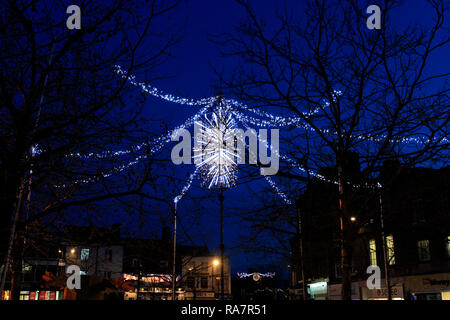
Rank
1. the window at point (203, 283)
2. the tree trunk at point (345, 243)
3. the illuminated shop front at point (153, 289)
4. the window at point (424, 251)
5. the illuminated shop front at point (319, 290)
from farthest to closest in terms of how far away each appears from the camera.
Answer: the window at point (203, 283)
the illuminated shop front at point (153, 289)
the illuminated shop front at point (319, 290)
the window at point (424, 251)
the tree trunk at point (345, 243)

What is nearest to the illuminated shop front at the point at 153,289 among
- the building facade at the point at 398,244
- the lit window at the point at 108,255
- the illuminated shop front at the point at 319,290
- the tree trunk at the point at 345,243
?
the lit window at the point at 108,255

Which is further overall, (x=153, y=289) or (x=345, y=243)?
(x=153, y=289)

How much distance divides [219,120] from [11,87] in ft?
13.0

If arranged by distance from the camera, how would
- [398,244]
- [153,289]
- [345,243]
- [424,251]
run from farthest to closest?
1. [153,289]
2. [398,244]
3. [424,251]
4. [345,243]

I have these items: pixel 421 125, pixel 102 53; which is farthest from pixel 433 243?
pixel 102 53

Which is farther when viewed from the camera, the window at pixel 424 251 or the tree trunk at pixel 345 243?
the window at pixel 424 251

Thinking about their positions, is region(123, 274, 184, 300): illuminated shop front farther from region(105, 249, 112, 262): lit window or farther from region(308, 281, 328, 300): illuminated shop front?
region(308, 281, 328, 300): illuminated shop front

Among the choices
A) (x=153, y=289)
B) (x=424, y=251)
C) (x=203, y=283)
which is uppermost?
(x=424, y=251)

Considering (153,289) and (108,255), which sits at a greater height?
(108,255)

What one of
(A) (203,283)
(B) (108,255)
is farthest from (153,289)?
(B) (108,255)

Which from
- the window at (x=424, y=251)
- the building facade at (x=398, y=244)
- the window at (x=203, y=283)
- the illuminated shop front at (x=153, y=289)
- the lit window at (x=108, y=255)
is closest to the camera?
the building facade at (x=398, y=244)

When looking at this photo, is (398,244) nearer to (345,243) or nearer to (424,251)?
(424,251)

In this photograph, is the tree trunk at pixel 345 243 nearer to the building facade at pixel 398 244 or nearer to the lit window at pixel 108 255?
the building facade at pixel 398 244

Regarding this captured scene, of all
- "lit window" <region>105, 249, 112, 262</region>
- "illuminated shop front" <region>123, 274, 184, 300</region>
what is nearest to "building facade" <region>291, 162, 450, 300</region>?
"illuminated shop front" <region>123, 274, 184, 300</region>
